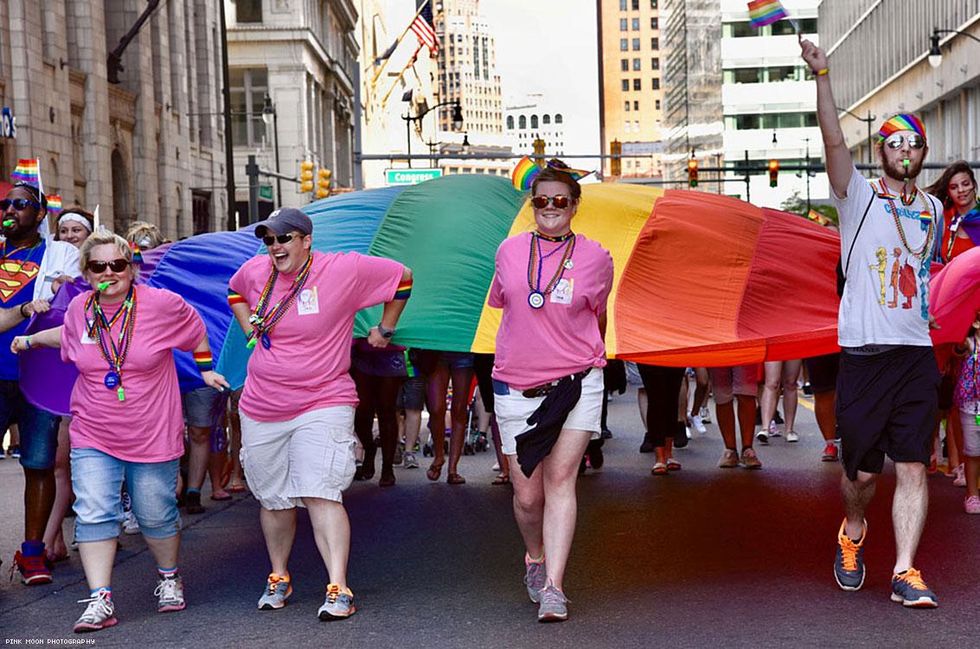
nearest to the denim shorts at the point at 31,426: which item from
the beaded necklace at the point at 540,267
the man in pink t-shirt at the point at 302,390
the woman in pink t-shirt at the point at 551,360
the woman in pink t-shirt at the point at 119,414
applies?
the woman in pink t-shirt at the point at 119,414

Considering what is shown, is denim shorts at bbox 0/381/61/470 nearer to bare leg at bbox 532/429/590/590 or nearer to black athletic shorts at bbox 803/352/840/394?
bare leg at bbox 532/429/590/590

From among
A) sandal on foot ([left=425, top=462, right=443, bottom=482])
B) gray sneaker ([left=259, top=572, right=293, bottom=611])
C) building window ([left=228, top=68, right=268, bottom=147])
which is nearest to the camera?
gray sneaker ([left=259, top=572, right=293, bottom=611])

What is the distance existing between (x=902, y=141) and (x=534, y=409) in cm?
219

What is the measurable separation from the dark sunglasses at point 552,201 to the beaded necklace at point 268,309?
1188 mm


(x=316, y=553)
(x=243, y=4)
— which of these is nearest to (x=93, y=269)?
(x=316, y=553)

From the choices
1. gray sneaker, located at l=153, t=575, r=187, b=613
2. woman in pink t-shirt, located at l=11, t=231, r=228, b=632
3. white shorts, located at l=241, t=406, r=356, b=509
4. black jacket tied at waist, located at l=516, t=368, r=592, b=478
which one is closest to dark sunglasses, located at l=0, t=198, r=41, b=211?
woman in pink t-shirt, located at l=11, t=231, r=228, b=632

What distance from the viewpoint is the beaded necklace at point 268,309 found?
7.28 meters

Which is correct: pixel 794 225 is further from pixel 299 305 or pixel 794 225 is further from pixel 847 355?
pixel 299 305

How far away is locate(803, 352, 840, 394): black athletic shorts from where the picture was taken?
41.2 feet

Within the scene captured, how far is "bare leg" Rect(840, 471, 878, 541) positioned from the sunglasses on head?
1.60 m

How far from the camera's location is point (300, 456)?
7242 mm

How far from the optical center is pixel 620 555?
8875 millimetres

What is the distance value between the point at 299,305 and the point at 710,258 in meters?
3.07

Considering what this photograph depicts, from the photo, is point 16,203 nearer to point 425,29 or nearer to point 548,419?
point 548,419
